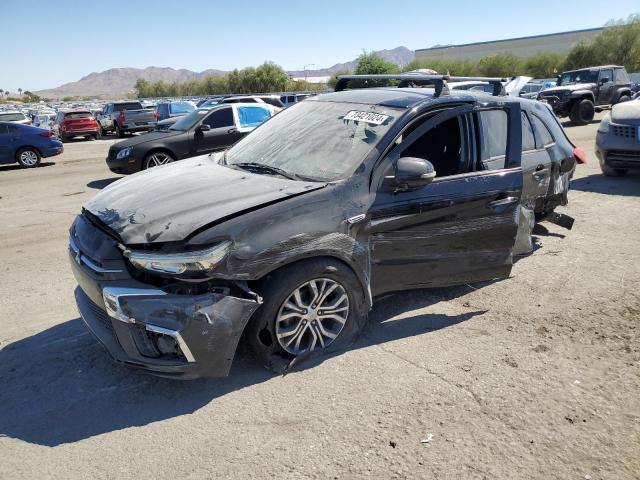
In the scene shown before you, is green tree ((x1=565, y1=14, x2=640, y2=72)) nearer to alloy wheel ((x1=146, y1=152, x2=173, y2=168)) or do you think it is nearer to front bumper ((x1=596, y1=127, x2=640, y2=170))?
front bumper ((x1=596, y1=127, x2=640, y2=170))

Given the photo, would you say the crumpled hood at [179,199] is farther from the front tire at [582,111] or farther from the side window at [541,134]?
the front tire at [582,111]

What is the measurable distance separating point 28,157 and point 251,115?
747 centimetres

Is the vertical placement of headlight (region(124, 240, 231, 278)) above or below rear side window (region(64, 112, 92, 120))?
below

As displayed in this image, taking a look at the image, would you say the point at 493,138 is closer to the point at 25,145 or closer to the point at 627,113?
the point at 627,113

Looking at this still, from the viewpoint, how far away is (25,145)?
49.2ft

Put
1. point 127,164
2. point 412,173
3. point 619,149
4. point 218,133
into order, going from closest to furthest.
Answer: point 412,173
point 619,149
point 127,164
point 218,133

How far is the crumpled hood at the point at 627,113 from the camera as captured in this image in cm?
859

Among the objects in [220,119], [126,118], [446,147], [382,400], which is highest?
[126,118]

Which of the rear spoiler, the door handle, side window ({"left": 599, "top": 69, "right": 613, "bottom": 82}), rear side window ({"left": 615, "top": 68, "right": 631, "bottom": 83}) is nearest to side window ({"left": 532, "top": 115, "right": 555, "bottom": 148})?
the rear spoiler

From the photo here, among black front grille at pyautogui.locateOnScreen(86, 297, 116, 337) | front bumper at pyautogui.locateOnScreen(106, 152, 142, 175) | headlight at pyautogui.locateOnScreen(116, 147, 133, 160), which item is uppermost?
headlight at pyautogui.locateOnScreen(116, 147, 133, 160)

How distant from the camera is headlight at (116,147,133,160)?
425 inches

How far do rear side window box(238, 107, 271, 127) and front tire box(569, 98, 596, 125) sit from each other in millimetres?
13007

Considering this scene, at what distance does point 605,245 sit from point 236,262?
4731 mm

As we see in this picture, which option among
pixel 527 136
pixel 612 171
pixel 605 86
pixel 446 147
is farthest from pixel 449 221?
pixel 605 86
